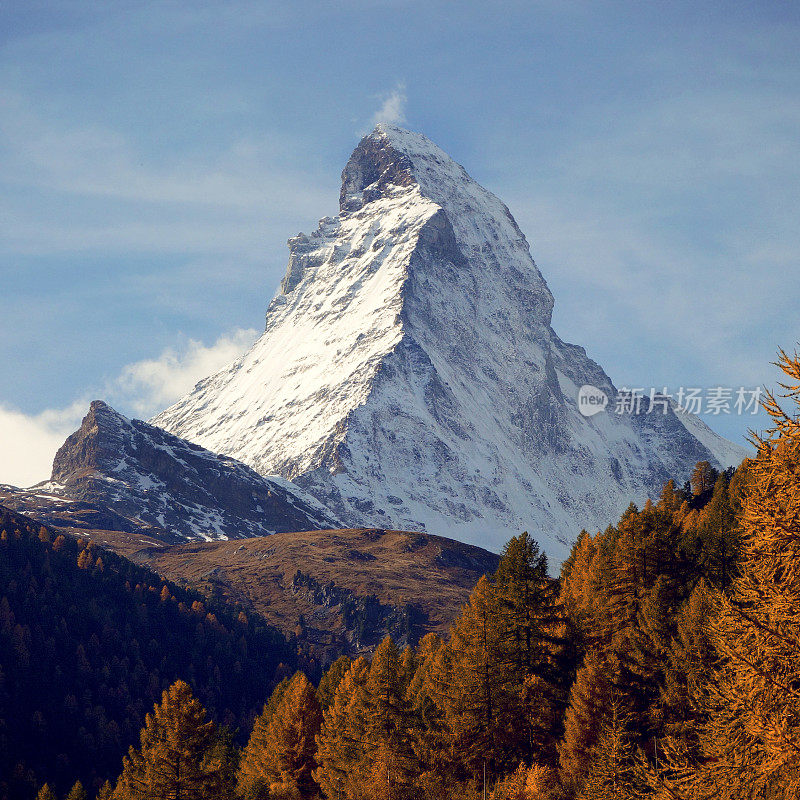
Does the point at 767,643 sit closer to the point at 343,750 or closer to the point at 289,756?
the point at 343,750

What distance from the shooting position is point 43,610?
7790 inches

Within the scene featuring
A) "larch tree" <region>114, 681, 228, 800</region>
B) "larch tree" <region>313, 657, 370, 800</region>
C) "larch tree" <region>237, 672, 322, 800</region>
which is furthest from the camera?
"larch tree" <region>237, 672, 322, 800</region>

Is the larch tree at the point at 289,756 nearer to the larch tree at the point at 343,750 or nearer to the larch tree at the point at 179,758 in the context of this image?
the larch tree at the point at 343,750

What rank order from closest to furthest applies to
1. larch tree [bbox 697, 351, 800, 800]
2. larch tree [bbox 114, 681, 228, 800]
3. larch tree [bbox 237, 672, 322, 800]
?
larch tree [bbox 697, 351, 800, 800] < larch tree [bbox 114, 681, 228, 800] < larch tree [bbox 237, 672, 322, 800]

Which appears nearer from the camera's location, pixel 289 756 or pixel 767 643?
pixel 767 643

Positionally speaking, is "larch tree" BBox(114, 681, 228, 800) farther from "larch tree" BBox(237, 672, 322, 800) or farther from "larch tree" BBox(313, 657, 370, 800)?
"larch tree" BBox(313, 657, 370, 800)

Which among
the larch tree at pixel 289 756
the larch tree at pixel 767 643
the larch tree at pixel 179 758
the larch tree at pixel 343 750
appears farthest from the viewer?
the larch tree at pixel 289 756

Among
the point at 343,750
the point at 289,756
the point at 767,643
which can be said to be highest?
the point at 767,643

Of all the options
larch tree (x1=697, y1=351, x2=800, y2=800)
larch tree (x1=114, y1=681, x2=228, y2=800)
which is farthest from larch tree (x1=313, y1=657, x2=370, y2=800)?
larch tree (x1=697, y1=351, x2=800, y2=800)

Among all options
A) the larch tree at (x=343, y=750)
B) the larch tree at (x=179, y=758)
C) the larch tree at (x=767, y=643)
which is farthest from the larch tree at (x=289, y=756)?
the larch tree at (x=767, y=643)

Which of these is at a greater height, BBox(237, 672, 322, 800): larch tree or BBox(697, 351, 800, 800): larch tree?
BBox(697, 351, 800, 800): larch tree

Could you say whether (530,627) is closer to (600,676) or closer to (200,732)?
(600,676)

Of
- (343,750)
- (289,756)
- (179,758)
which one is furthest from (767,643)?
(289,756)

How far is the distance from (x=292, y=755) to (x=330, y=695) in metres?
7.24
